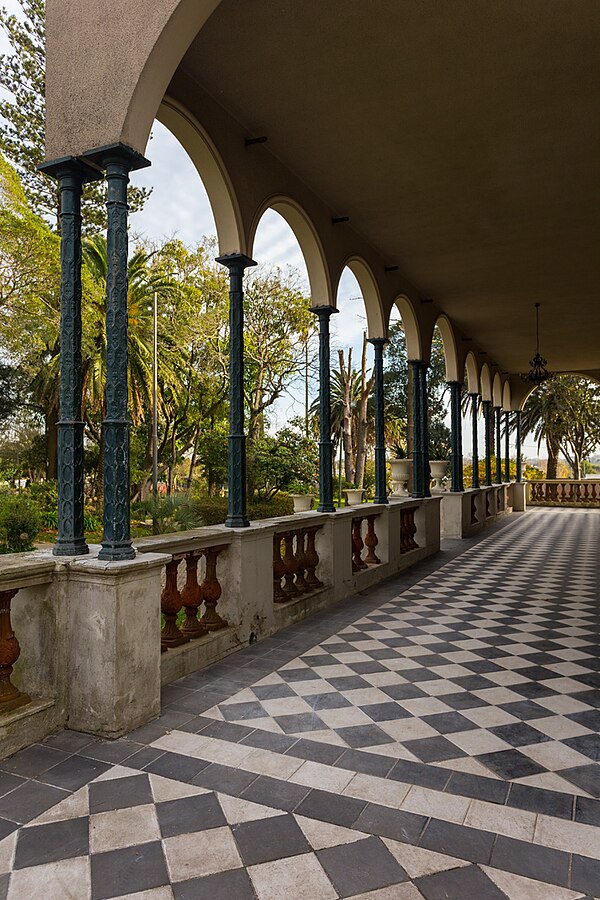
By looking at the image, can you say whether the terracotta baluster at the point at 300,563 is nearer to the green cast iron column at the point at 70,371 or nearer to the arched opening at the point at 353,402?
the green cast iron column at the point at 70,371

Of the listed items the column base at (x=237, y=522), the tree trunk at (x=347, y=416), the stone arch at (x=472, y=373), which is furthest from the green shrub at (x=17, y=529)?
the tree trunk at (x=347, y=416)

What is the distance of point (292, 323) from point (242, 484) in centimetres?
1497

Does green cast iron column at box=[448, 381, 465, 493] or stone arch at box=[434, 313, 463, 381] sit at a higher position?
stone arch at box=[434, 313, 463, 381]

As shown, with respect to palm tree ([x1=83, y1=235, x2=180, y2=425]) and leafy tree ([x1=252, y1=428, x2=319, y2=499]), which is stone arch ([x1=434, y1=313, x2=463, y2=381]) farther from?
palm tree ([x1=83, y1=235, x2=180, y2=425])

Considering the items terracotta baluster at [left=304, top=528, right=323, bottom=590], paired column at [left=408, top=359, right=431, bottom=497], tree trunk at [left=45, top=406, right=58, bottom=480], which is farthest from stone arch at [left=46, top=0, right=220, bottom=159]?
tree trunk at [left=45, top=406, right=58, bottom=480]

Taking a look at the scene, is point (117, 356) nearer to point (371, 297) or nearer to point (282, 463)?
point (371, 297)

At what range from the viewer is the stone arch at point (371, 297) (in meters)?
8.01

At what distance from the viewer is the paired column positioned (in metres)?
9.84

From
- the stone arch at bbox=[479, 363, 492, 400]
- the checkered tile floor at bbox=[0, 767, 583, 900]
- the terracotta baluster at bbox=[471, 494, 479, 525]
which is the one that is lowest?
the checkered tile floor at bbox=[0, 767, 583, 900]

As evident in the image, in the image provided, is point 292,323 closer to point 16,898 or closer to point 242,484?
point 242,484

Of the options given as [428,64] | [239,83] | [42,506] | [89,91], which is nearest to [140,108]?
[89,91]

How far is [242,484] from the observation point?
507cm

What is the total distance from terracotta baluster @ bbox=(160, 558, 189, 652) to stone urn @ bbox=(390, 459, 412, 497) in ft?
20.8

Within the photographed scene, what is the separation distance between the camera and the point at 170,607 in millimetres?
4062
